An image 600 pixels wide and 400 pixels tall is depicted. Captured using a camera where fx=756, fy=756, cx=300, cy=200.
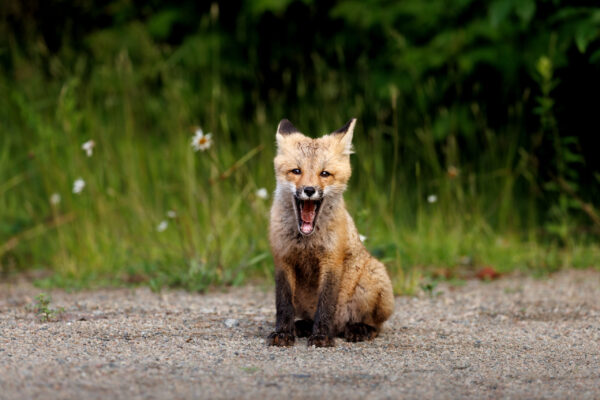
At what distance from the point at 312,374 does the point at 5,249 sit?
484 centimetres

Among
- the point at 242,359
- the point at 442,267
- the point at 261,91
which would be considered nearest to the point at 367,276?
the point at 242,359

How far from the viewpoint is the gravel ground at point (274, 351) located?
3406mm

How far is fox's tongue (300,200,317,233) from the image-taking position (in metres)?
4.33

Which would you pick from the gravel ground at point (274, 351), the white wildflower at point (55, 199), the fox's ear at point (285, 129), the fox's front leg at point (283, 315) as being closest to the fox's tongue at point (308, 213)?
the fox's front leg at point (283, 315)

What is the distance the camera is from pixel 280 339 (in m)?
4.32

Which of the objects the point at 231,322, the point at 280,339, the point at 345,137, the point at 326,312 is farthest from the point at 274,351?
the point at 345,137

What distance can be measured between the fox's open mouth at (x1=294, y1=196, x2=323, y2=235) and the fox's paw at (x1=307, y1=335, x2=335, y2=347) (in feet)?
2.02

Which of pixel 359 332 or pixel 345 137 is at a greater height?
pixel 345 137

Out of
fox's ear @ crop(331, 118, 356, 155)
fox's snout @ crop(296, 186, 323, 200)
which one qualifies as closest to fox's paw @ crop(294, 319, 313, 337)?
fox's snout @ crop(296, 186, 323, 200)

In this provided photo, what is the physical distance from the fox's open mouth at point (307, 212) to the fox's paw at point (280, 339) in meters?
0.61

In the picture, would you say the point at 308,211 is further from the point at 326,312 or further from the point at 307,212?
the point at 326,312

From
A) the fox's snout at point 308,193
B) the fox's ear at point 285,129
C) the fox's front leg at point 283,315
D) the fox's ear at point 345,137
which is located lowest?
the fox's front leg at point 283,315

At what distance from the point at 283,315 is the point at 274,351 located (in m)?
0.29

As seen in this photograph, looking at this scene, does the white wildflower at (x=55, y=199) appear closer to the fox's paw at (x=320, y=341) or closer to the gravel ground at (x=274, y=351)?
the gravel ground at (x=274, y=351)
